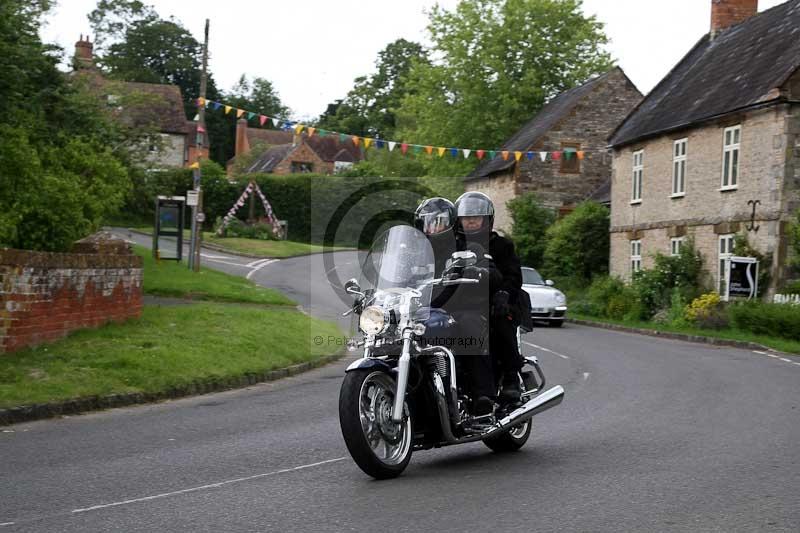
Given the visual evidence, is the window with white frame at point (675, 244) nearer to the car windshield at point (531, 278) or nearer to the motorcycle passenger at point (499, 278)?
the car windshield at point (531, 278)

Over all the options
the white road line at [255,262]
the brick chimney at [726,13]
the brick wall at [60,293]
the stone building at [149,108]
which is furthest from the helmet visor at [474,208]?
the white road line at [255,262]

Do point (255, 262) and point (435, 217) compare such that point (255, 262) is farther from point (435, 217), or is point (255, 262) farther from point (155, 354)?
point (435, 217)

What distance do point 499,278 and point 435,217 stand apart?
711mm

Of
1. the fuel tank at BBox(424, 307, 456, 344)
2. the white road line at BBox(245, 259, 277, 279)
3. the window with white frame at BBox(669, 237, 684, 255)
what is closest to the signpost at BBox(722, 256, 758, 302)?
the window with white frame at BBox(669, 237, 684, 255)

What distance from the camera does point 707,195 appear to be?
31.5 metres

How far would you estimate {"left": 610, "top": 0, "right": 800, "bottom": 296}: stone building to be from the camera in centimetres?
2781

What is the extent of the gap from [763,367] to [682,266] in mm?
14282

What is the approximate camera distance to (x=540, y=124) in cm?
5291

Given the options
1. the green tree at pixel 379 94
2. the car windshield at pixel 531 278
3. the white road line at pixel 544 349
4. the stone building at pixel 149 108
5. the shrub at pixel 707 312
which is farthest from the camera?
the green tree at pixel 379 94

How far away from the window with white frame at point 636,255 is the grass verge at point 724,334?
17.4 ft

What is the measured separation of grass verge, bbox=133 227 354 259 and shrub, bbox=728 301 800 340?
89.5 feet

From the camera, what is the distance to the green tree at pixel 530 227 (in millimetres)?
46562

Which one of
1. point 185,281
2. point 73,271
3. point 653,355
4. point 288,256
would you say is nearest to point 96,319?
point 73,271

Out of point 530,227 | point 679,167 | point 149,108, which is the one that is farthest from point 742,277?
point 149,108
